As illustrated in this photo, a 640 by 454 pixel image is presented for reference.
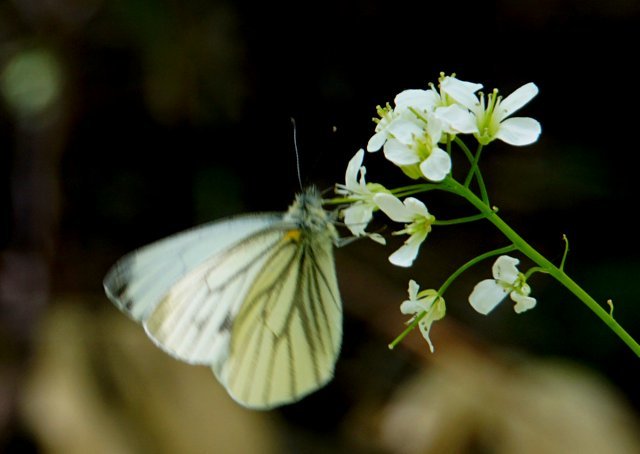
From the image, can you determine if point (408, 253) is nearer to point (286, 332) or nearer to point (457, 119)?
point (457, 119)

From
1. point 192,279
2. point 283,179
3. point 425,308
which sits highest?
point 425,308

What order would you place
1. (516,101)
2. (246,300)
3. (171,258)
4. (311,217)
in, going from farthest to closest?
(246,300) → (171,258) → (311,217) → (516,101)

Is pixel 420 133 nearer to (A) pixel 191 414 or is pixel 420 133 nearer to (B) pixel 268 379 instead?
(B) pixel 268 379

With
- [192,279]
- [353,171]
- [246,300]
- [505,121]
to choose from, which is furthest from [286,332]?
[505,121]

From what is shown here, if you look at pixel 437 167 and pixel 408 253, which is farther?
pixel 408 253

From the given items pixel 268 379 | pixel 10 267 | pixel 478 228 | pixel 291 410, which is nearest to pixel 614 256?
pixel 478 228

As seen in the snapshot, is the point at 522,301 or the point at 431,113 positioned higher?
the point at 431,113

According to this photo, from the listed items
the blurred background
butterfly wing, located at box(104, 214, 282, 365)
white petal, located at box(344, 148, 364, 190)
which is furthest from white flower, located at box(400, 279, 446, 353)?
the blurred background
